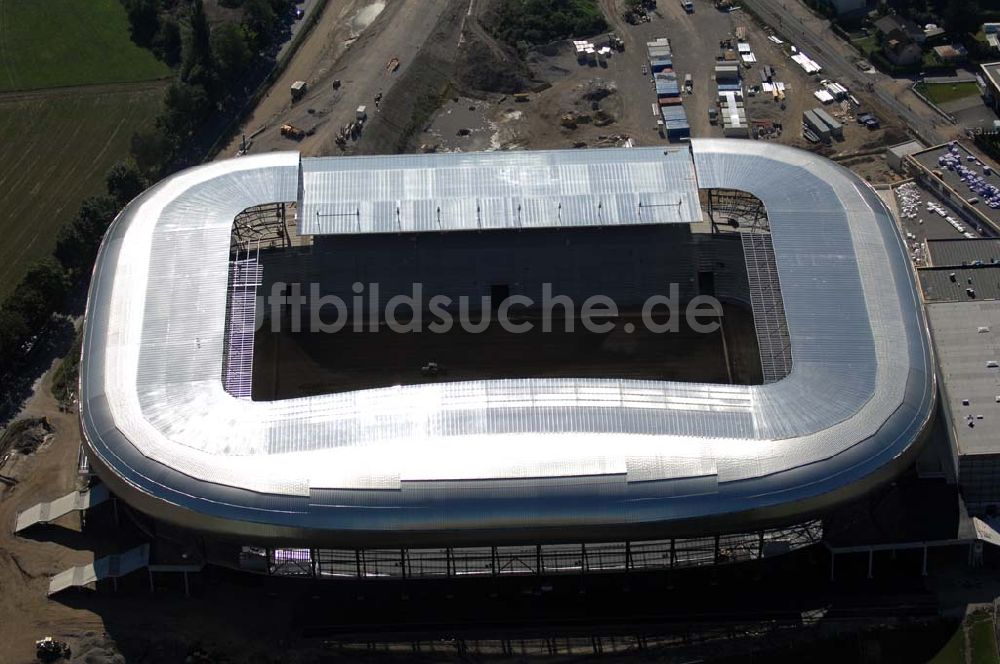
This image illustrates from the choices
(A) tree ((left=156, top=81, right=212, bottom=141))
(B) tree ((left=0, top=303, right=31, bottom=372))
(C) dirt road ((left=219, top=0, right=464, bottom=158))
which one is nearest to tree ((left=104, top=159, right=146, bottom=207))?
(A) tree ((left=156, top=81, right=212, bottom=141))

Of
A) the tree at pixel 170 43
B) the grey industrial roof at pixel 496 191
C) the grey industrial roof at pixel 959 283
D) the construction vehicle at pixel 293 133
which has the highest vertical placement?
the grey industrial roof at pixel 496 191

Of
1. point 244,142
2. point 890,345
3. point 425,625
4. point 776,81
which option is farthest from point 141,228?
point 776,81

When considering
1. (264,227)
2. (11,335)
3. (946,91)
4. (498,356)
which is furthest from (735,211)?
(11,335)

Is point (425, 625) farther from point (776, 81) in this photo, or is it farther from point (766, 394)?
point (776, 81)

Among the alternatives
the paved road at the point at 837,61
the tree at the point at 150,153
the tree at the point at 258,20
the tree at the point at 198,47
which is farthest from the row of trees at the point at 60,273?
the paved road at the point at 837,61

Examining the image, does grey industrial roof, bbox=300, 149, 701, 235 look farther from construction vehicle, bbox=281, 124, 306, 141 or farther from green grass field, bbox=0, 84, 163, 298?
green grass field, bbox=0, 84, 163, 298

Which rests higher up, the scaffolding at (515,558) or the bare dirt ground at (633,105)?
the bare dirt ground at (633,105)

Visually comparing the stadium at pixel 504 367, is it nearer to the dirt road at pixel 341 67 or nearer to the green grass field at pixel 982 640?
the green grass field at pixel 982 640
